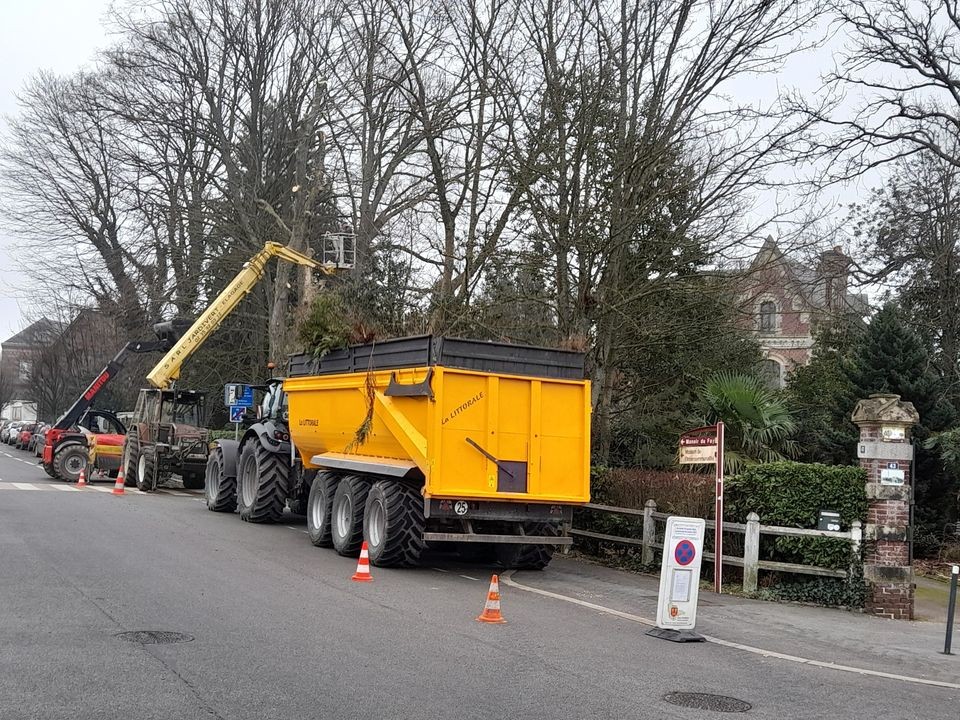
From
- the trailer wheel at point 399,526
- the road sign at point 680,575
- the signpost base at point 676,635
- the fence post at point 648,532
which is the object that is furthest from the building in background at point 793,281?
the signpost base at point 676,635

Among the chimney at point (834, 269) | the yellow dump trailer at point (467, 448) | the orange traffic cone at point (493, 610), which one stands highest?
the chimney at point (834, 269)

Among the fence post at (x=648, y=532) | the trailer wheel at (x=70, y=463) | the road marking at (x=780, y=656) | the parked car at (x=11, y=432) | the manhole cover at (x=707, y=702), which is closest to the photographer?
the manhole cover at (x=707, y=702)

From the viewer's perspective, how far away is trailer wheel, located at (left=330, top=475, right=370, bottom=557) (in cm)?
1460

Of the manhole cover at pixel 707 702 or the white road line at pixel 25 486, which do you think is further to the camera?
the white road line at pixel 25 486

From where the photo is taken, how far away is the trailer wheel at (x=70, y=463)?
2952 centimetres

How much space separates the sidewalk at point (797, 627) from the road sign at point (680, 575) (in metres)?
0.55

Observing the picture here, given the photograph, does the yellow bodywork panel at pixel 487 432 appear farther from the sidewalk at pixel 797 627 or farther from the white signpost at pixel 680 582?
the white signpost at pixel 680 582

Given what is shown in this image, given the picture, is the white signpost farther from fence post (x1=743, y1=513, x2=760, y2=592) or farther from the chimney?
the chimney

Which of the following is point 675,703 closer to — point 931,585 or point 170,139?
point 931,585

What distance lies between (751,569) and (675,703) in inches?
261

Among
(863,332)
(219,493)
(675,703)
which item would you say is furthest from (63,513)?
(863,332)

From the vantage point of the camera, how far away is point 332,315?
1644 cm

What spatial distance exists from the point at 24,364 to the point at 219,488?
67293 mm

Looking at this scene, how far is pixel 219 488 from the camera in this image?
21.1m
